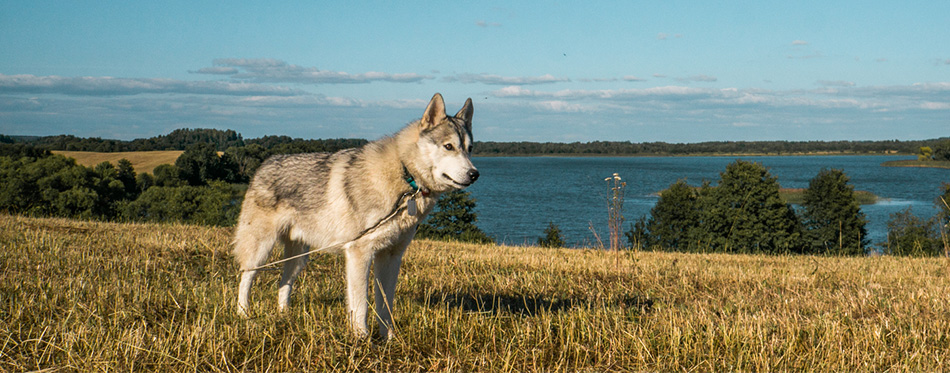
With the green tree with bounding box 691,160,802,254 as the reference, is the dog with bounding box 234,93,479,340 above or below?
above

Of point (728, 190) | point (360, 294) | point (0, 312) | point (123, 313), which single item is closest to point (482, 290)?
point (360, 294)

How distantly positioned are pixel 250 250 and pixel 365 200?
1.50m

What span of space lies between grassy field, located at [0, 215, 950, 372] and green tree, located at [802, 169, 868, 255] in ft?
163

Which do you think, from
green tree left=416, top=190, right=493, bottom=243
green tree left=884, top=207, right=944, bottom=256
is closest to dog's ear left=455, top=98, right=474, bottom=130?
green tree left=416, top=190, right=493, bottom=243

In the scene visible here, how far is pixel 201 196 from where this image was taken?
62.4 metres

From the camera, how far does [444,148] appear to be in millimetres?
4879

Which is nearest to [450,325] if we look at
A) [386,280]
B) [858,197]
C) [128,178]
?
[386,280]

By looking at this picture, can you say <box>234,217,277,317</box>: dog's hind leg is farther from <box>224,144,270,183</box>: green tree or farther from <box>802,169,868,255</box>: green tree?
<box>224,144,270,183</box>: green tree

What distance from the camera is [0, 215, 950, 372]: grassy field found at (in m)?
4.57

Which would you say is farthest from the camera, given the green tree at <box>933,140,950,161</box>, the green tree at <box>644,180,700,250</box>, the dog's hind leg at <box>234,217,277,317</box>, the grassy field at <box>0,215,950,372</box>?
the green tree at <box>933,140,950,161</box>

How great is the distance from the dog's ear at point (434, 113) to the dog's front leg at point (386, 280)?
1084 millimetres

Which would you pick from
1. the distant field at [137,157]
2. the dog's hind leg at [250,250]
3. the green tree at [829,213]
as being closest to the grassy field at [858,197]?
the green tree at [829,213]

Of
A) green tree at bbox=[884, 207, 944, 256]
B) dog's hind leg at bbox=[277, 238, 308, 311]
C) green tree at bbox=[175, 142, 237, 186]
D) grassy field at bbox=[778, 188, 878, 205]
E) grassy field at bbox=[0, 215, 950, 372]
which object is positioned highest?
dog's hind leg at bbox=[277, 238, 308, 311]

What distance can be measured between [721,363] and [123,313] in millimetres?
4891
